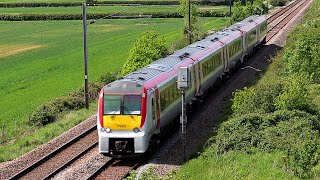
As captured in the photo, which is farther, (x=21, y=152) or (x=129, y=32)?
(x=129, y=32)

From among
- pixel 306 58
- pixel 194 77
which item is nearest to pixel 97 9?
pixel 306 58

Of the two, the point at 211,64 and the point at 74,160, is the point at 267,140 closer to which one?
the point at 74,160

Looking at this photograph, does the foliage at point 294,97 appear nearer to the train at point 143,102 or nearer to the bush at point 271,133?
the bush at point 271,133

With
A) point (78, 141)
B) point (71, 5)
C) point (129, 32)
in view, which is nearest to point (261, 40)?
point (78, 141)

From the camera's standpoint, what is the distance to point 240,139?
71.4 feet

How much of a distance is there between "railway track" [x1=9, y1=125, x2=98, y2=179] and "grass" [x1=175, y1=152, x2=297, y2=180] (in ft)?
16.1

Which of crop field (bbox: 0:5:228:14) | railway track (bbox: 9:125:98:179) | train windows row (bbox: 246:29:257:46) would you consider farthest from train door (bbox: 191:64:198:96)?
crop field (bbox: 0:5:228:14)

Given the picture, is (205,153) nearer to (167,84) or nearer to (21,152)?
(167,84)

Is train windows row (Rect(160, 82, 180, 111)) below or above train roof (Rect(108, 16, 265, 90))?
below

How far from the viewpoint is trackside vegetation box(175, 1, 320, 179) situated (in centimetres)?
1838

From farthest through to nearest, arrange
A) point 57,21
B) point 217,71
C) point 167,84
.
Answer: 1. point 57,21
2. point 217,71
3. point 167,84

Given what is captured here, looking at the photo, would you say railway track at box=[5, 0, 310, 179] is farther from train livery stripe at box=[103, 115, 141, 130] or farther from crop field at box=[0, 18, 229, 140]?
crop field at box=[0, 18, 229, 140]

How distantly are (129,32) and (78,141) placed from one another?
62.2 meters

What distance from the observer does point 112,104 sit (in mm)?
21750
